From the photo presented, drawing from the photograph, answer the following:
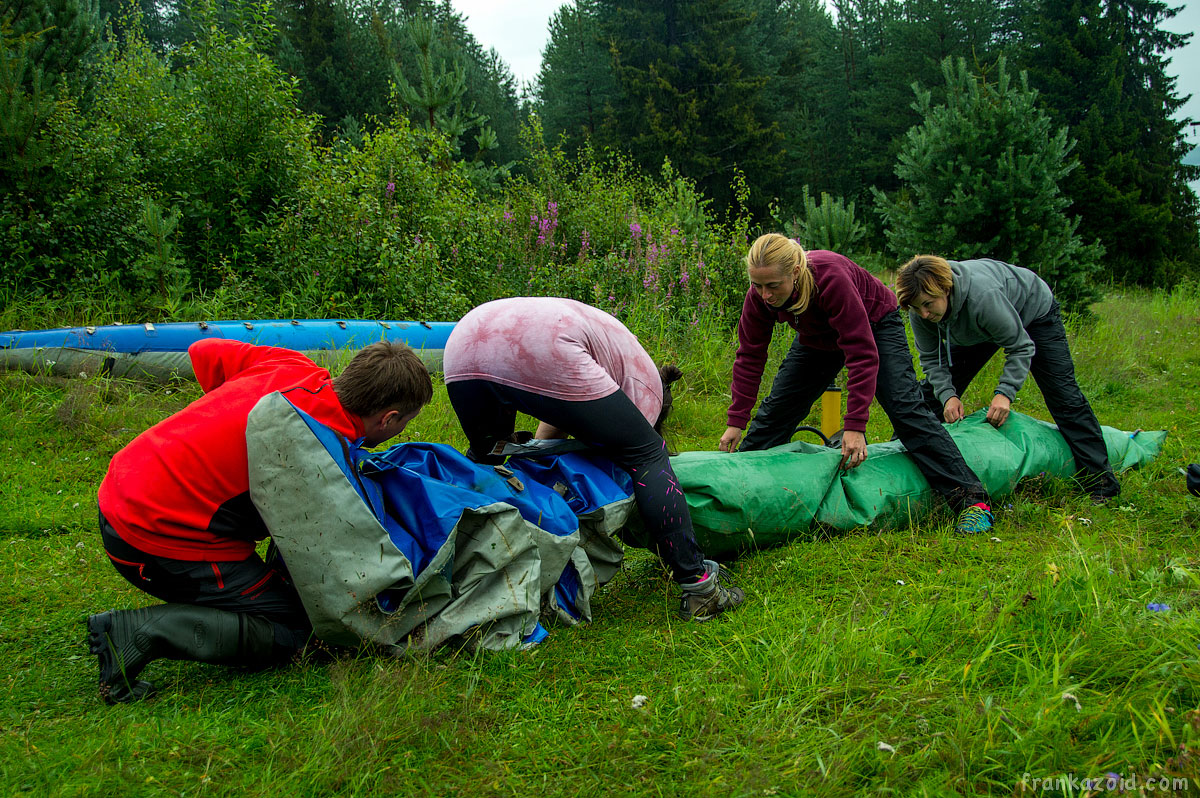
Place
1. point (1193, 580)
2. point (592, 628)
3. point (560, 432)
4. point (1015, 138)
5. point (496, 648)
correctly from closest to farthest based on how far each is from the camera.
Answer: point (1193, 580)
point (496, 648)
point (592, 628)
point (560, 432)
point (1015, 138)

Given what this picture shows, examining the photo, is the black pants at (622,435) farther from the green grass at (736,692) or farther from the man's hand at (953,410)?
the man's hand at (953,410)

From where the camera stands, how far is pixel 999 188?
8227 millimetres

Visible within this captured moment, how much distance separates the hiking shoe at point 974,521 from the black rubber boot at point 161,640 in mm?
2995

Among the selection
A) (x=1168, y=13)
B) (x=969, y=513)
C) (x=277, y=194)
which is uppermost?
(x=1168, y=13)

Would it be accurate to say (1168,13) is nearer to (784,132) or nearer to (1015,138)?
(784,132)

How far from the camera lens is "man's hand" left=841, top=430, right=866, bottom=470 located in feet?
11.7

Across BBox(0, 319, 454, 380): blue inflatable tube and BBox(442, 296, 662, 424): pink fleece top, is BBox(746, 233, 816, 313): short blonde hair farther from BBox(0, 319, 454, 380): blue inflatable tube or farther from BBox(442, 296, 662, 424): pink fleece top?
BBox(0, 319, 454, 380): blue inflatable tube

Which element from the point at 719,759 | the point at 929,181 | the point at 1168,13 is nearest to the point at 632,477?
the point at 719,759

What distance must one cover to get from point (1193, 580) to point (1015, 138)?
728 cm

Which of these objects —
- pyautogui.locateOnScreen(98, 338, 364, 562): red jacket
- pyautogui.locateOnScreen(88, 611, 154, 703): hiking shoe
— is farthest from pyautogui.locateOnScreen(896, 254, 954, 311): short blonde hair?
pyautogui.locateOnScreen(88, 611, 154, 703): hiking shoe

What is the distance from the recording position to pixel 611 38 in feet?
91.0

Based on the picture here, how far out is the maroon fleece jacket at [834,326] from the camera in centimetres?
355

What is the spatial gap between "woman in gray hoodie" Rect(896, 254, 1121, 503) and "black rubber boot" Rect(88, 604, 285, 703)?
3.51 meters

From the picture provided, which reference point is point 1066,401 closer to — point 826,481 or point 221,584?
point 826,481
